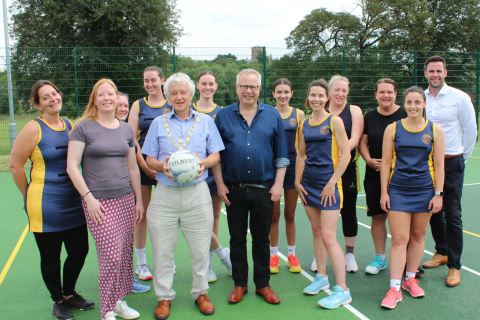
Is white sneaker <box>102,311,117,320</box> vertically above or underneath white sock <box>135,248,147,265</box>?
underneath

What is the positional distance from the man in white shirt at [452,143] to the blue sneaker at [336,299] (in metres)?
1.08

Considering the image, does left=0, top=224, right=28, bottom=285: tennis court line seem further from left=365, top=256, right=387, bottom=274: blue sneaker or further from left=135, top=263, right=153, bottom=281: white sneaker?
left=365, top=256, right=387, bottom=274: blue sneaker

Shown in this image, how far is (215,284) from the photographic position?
379 cm

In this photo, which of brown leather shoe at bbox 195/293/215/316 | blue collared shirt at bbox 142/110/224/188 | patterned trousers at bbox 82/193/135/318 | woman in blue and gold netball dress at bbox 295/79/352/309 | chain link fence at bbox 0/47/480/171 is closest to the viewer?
patterned trousers at bbox 82/193/135/318

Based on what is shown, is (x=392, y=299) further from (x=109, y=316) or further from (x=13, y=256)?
(x=13, y=256)

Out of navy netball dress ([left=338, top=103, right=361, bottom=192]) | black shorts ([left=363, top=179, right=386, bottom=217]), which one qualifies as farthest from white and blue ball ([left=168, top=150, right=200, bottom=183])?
black shorts ([left=363, top=179, right=386, bottom=217])

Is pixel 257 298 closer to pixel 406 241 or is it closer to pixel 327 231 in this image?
pixel 327 231

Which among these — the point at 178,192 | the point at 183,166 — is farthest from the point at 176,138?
the point at 178,192

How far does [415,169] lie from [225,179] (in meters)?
1.67

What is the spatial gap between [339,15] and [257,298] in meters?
29.1

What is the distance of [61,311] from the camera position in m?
3.12

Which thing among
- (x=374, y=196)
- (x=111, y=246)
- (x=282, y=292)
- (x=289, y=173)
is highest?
(x=289, y=173)

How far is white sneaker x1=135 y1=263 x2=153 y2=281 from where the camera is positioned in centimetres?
389

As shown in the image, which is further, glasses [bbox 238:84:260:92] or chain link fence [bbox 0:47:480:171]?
chain link fence [bbox 0:47:480:171]
